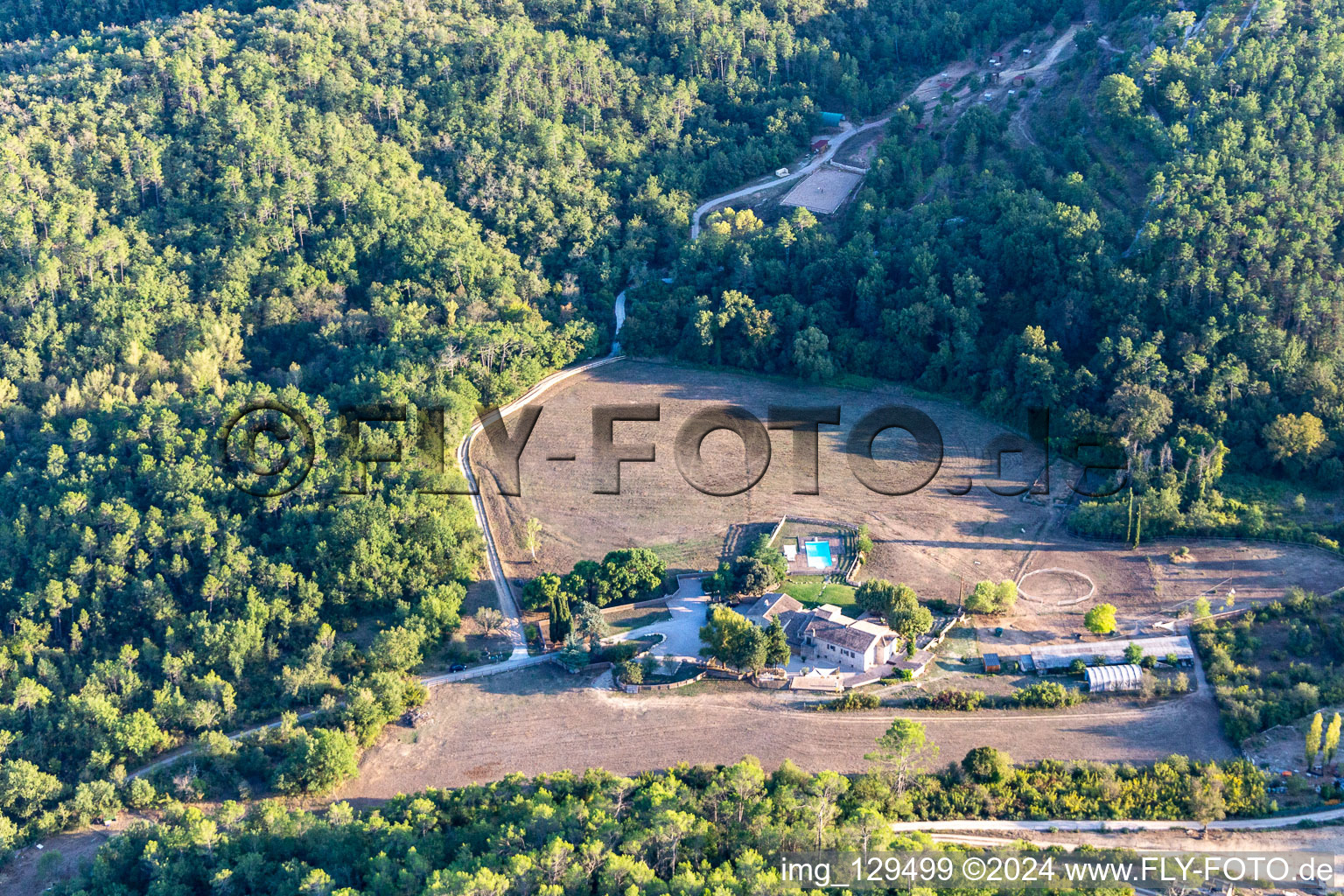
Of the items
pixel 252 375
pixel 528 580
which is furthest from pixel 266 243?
pixel 528 580

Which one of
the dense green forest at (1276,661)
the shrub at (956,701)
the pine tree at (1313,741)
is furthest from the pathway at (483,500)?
the pine tree at (1313,741)

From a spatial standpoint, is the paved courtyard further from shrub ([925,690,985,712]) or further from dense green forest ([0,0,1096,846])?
shrub ([925,690,985,712])

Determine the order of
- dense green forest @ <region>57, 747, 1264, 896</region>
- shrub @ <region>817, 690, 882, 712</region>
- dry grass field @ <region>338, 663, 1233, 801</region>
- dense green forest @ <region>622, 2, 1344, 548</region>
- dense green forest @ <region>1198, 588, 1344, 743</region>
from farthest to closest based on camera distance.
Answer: dense green forest @ <region>622, 2, 1344, 548</region>, shrub @ <region>817, 690, 882, 712</region>, dry grass field @ <region>338, 663, 1233, 801</region>, dense green forest @ <region>1198, 588, 1344, 743</region>, dense green forest @ <region>57, 747, 1264, 896</region>

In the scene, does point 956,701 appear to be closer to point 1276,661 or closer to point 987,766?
point 987,766

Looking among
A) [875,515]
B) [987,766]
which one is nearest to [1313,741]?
[987,766]

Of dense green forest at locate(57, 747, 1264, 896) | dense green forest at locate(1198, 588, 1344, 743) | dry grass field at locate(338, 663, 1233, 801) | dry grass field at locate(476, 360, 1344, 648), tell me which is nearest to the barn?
dense green forest at locate(1198, 588, 1344, 743)

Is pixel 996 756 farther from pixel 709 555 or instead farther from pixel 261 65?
pixel 261 65
